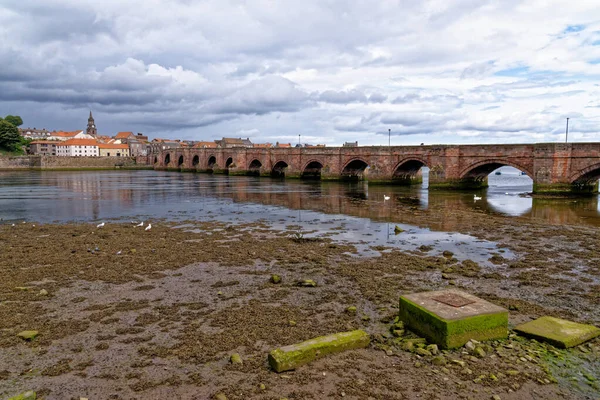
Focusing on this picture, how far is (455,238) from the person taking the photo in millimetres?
16734

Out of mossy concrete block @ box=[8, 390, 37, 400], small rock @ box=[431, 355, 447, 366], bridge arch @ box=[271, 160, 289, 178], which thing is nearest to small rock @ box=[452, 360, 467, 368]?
small rock @ box=[431, 355, 447, 366]

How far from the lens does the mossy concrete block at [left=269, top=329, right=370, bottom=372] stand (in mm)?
6055

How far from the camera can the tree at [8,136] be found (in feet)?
356

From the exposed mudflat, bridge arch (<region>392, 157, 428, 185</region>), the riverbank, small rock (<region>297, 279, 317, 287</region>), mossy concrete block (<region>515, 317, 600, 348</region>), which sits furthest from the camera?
the riverbank

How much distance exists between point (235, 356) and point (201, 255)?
744 centimetres

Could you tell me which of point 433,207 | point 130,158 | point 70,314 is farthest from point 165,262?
point 130,158

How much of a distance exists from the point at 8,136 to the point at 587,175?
131 m

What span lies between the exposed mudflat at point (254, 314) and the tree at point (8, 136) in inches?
4626

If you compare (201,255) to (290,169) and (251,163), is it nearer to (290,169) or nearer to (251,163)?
(290,169)

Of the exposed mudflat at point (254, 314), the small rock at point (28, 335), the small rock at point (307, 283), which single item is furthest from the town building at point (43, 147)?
the small rock at point (307, 283)

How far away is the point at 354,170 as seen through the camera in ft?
186

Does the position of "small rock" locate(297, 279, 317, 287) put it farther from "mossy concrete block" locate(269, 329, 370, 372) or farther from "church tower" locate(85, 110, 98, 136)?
"church tower" locate(85, 110, 98, 136)

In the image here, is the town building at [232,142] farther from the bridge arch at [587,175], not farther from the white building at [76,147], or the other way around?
the bridge arch at [587,175]

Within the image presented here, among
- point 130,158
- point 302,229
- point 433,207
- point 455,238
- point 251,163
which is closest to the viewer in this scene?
point 455,238
